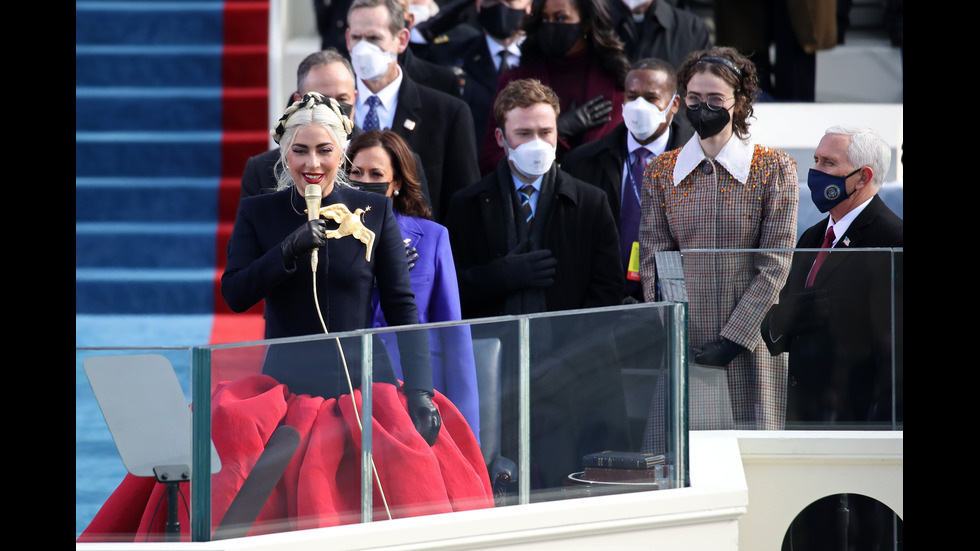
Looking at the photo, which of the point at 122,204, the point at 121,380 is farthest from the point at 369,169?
the point at 122,204

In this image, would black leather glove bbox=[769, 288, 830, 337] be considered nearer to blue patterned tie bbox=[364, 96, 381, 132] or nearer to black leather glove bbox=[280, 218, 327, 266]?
black leather glove bbox=[280, 218, 327, 266]

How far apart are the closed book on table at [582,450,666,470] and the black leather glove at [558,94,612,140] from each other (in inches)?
89.6

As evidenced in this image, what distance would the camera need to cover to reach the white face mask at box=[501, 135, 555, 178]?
15.5ft

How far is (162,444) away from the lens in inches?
121

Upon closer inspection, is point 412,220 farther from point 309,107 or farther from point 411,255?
point 309,107

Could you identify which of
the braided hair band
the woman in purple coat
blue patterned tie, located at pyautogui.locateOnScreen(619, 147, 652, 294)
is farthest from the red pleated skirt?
blue patterned tie, located at pyautogui.locateOnScreen(619, 147, 652, 294)

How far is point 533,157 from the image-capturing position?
4.73 m

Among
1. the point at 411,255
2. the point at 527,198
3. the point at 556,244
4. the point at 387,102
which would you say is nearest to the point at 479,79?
the point at 387,102

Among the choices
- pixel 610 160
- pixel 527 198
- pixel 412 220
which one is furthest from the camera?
pixel 610 160

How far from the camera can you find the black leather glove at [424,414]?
3299mm

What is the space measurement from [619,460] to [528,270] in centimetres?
129

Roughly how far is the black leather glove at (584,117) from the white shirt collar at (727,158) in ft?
3.82

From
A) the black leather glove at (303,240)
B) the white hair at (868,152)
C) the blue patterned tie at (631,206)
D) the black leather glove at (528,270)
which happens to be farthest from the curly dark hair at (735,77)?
the black leather glove at (303,240)

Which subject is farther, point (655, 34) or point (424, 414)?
point (655, 34)
